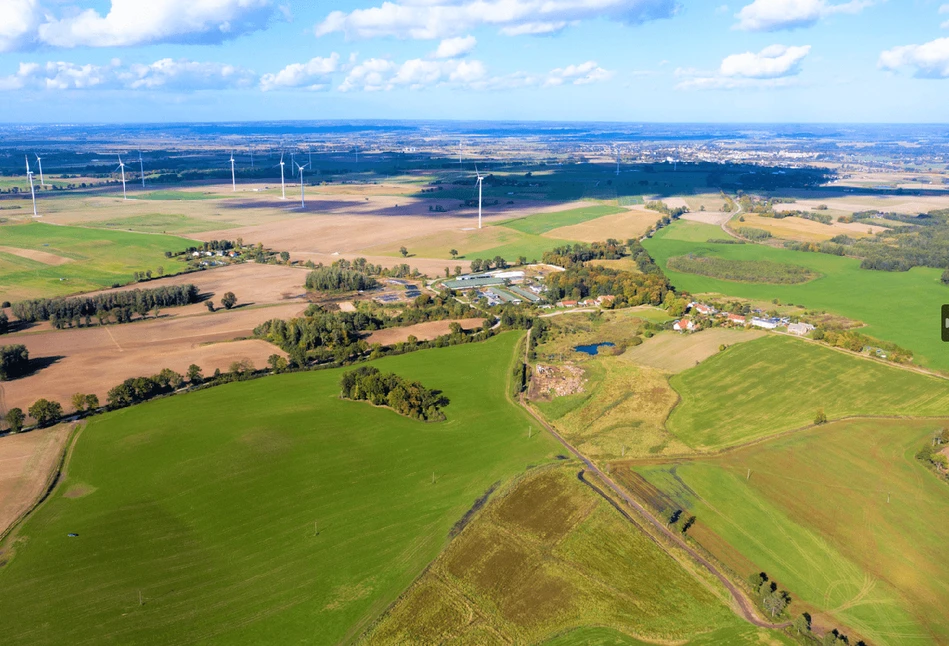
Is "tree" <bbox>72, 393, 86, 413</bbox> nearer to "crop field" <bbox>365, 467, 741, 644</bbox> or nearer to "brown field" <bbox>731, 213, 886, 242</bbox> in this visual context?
"crop field" <bbox>365, 467, 741, 644</bbox>

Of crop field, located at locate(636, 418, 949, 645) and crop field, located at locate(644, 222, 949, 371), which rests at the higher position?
crop field, located at locate(644, 222, 949, 371)

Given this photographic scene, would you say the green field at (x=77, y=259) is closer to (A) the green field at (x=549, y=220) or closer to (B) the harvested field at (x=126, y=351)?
(B) the harvested field at (x=126, y=351)

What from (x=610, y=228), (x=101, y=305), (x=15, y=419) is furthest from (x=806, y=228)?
(x=15, y=419)

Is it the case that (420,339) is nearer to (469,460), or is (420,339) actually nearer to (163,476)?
(469,460)

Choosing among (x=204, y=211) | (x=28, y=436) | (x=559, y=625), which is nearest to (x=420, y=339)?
(x=28, y=436)

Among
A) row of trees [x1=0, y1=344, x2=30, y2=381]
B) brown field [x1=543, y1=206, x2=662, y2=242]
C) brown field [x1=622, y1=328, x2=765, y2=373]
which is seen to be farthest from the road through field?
brown field [x1=543, y1=206, x2=662, y2=242]

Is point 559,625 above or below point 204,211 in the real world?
below
